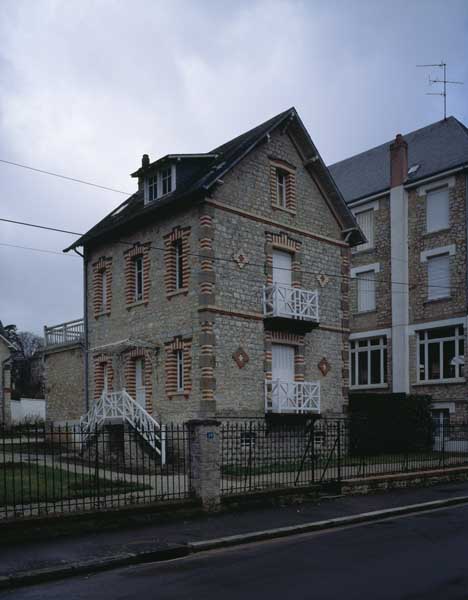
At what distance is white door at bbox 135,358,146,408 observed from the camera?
909 inches

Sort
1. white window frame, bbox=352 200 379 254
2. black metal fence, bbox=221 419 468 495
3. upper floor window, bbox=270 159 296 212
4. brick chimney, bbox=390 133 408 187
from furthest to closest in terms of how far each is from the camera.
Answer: white window frame, bbox=352 200 379 254, brick chimney, bbox=390 133 408 187, upper floor window, bbox=270 159 296 212, black metal fence, bbox=221 419 468 495

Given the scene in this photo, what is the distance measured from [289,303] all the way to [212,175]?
183 inches

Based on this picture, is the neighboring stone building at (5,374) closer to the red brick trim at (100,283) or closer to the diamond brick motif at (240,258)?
the red brick trim at (100,283)

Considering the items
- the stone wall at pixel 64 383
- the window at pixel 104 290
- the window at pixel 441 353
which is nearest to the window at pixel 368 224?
the window at pixel 441 353

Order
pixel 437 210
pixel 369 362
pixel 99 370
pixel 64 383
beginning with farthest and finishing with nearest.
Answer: pixel 369 362, pixel 437 210, pixel 64 383, pixel 99 370

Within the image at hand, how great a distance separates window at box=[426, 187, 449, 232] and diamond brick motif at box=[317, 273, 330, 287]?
681 centimetres

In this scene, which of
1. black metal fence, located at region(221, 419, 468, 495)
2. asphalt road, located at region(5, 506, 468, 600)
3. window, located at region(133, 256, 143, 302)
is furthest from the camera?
window, located at region(133, 256, 143, 302)

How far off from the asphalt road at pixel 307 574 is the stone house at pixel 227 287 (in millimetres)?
10324

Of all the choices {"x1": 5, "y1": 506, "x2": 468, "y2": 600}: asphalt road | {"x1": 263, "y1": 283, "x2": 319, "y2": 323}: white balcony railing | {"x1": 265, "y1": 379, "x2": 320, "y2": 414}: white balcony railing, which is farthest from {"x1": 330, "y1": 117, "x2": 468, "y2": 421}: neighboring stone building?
{"x1": 5, "y1": 506, "x2": 468, "y2": 600}: asphalt road

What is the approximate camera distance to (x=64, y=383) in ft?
89.6

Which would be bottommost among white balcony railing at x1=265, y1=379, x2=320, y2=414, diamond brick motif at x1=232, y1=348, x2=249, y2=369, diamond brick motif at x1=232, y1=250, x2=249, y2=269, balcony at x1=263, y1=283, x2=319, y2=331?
white balcony railing at x1=265, y1=379, x2=320, y2=414

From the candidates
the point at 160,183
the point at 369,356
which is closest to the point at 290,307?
the point at 160,183

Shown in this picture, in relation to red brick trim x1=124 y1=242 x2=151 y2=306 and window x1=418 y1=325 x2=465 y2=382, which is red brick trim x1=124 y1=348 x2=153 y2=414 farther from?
window x1=418 y1=325 x2=465 y2=382

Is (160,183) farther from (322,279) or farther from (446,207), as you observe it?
(446,207)
